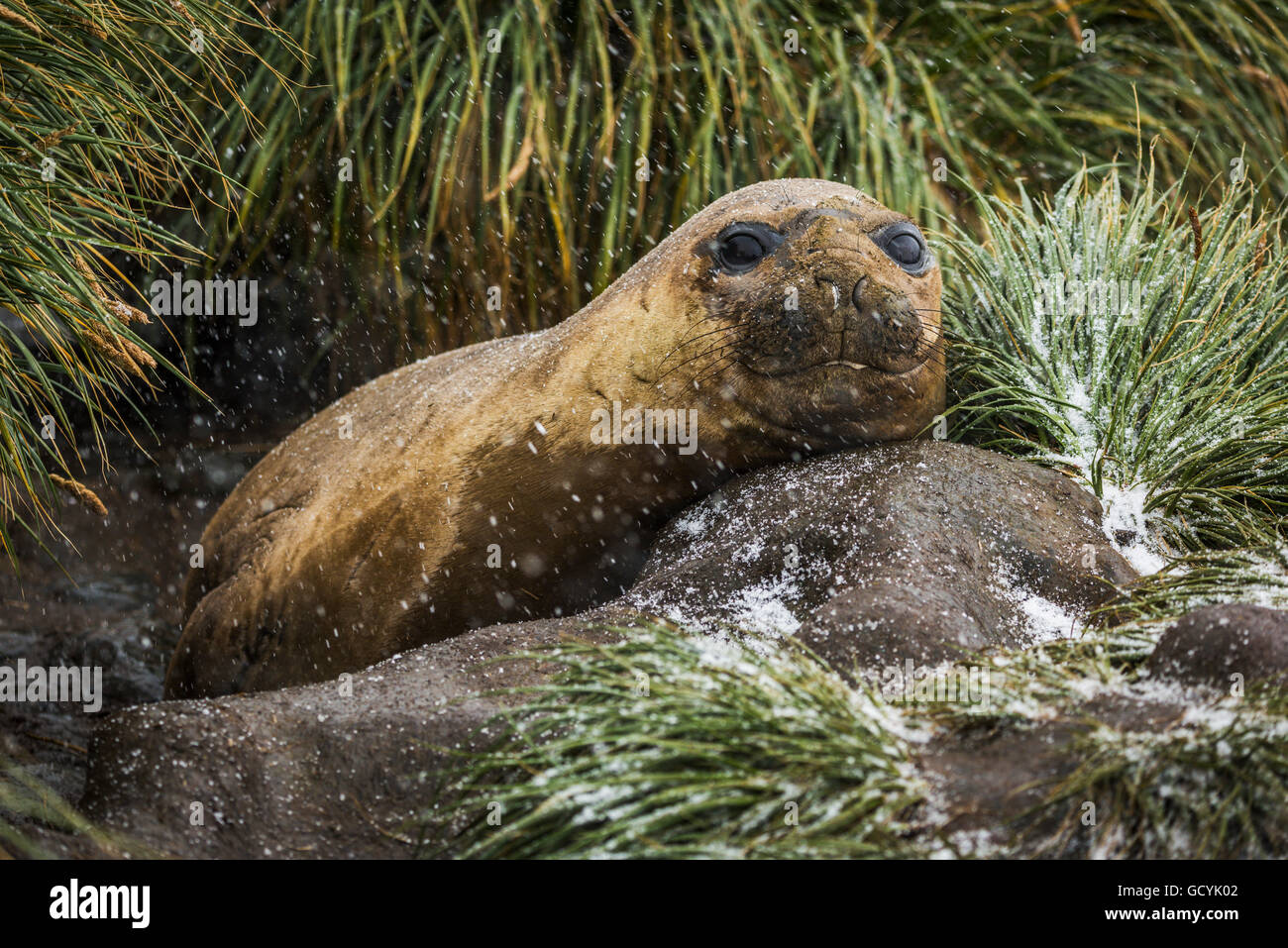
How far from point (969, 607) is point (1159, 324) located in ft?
5.59

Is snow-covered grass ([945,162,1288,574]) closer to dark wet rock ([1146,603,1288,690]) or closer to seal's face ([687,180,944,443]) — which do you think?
seal's face ([687,180,944,443])

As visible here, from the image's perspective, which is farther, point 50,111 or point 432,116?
point 432,116

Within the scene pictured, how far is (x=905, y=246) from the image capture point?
340cm

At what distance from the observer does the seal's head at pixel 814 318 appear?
321 cm

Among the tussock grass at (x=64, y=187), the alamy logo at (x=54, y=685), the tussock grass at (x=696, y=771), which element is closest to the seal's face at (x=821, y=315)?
the tussock grass at (x=696, y=771)

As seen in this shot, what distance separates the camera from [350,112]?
617cm

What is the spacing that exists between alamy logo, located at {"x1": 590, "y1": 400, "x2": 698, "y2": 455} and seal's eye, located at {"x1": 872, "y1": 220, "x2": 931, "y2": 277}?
0.65 meters

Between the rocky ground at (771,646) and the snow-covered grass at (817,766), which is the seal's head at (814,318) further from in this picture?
the snow-covered grass at (817,766)

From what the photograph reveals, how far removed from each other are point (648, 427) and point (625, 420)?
0.06 m
